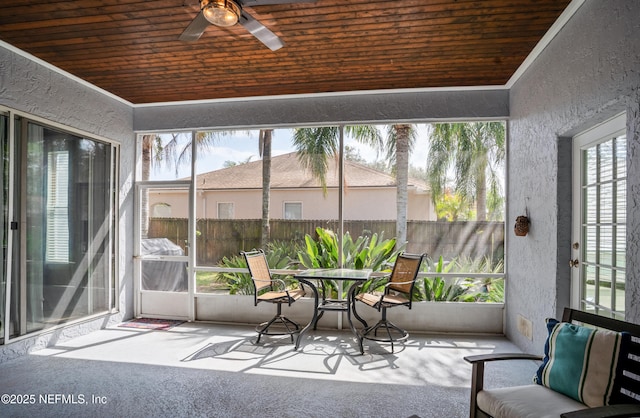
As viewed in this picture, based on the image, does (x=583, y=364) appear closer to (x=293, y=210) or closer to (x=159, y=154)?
(x=293, y=210)

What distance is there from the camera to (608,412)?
1564 millimetres

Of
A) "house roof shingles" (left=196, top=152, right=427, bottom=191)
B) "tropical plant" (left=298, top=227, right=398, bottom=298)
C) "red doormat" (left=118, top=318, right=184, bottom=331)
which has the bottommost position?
"red doormat" (left=118, top=318, right=184, bottom=331)

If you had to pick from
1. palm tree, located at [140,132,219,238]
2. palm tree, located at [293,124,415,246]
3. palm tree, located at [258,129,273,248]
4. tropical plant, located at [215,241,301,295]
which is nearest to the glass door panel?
palm tree, located at [293,124,415,246]

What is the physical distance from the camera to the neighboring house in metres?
4.93

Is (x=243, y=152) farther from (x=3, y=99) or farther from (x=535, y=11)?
(x=535, y=11)

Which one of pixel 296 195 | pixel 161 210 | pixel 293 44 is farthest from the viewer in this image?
pixel 161 210

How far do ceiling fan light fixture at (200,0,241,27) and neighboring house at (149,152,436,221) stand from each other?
2.60m

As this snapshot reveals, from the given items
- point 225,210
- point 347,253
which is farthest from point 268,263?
point 347,253

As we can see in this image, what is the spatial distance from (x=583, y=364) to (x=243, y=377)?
2518 millimetres

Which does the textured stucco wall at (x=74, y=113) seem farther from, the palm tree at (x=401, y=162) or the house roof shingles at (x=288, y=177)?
the palm tree at (x=401, y=162)

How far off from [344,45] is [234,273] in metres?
3.20

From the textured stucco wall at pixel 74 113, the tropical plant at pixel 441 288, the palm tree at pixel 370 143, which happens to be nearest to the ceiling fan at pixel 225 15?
the textured stucco wall at pixel 74 113

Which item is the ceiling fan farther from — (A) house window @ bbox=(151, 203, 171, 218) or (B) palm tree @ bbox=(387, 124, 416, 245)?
(A) house window @ bbox=(151, 203, 171, 218)

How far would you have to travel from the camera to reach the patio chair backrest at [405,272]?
167 inches
